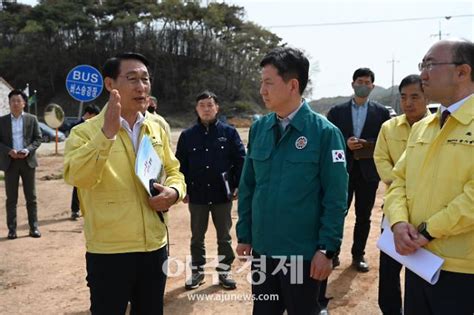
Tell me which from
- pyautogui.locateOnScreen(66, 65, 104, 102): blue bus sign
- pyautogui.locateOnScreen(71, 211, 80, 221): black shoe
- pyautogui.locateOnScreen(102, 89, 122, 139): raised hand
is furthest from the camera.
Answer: pyautogui.locateOnScreen(66, 65, 104, 102): blue bus sign

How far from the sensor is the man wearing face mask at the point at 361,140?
4.90 m

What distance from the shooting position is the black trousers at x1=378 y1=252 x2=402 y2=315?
3.64 meters

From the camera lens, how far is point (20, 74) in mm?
56125

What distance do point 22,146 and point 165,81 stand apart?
168 feet

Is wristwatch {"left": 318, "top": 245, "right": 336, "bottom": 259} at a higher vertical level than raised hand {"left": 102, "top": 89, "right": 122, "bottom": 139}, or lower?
lower

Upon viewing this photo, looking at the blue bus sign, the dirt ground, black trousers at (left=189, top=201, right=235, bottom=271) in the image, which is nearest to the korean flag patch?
the dirt ground

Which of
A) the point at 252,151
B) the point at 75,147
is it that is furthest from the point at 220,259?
the point at 75,147

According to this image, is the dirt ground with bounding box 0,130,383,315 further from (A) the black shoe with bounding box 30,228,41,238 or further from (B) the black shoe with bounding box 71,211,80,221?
A: (B) the black shoe with bounding box 71,211,80,221

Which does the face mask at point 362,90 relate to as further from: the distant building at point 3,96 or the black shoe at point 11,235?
the distant building at point 3,96

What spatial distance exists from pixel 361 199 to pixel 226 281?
177cm

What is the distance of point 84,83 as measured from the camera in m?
9.94

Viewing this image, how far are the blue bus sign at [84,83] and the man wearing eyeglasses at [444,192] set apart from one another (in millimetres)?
8527

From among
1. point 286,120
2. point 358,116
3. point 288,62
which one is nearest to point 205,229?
point 358,116

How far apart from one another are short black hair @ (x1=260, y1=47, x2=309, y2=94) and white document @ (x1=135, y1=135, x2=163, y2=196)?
0.88 m
